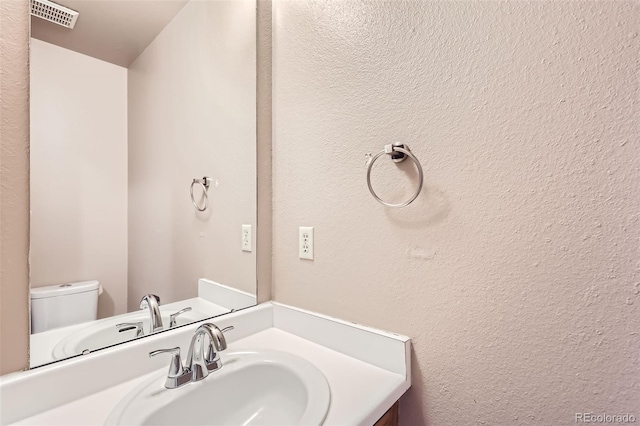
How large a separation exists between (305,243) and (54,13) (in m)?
0.92

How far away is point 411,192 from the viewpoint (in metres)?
0.78

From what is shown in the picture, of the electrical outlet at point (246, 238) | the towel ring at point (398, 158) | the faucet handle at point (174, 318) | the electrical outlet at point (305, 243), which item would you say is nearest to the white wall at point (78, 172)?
the faucet handle at point (174, 318)

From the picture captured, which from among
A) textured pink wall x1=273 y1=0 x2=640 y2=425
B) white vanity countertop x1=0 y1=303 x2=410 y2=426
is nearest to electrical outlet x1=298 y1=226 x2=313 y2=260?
textured pink wall x1=273 y1=0 x2=640 y2=425

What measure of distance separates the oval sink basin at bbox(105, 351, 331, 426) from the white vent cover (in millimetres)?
929

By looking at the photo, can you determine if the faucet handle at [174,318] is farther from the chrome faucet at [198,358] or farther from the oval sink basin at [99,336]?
the chrome faucet at [198,358]

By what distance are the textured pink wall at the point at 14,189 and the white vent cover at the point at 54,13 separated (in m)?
0.04

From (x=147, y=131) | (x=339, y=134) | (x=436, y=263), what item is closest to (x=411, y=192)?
(x=436, y=263)

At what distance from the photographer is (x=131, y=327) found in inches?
33.6

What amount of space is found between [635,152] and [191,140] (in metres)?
1.18

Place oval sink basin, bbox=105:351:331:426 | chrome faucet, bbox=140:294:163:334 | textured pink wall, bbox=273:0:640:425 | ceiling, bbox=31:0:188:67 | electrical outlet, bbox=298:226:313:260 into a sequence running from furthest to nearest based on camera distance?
electrical outlet, bbox=298:226:313:260 → chrome faucet, bbox=140:294:163:334 → ceiling, bbox=31:0:188:67 → oval sink basin, bbox=105:351:331:426 → textured pink wall, bbox=273:0:640:425

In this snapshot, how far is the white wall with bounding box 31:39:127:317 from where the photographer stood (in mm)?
706

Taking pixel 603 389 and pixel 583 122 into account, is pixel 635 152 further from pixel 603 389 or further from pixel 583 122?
pixel 603 389

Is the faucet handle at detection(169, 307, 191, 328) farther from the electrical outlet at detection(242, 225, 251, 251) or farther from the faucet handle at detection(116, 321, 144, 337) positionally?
the electrical outlet at detection(242, 225, 251, 251)

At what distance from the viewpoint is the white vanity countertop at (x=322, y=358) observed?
0.63 m
